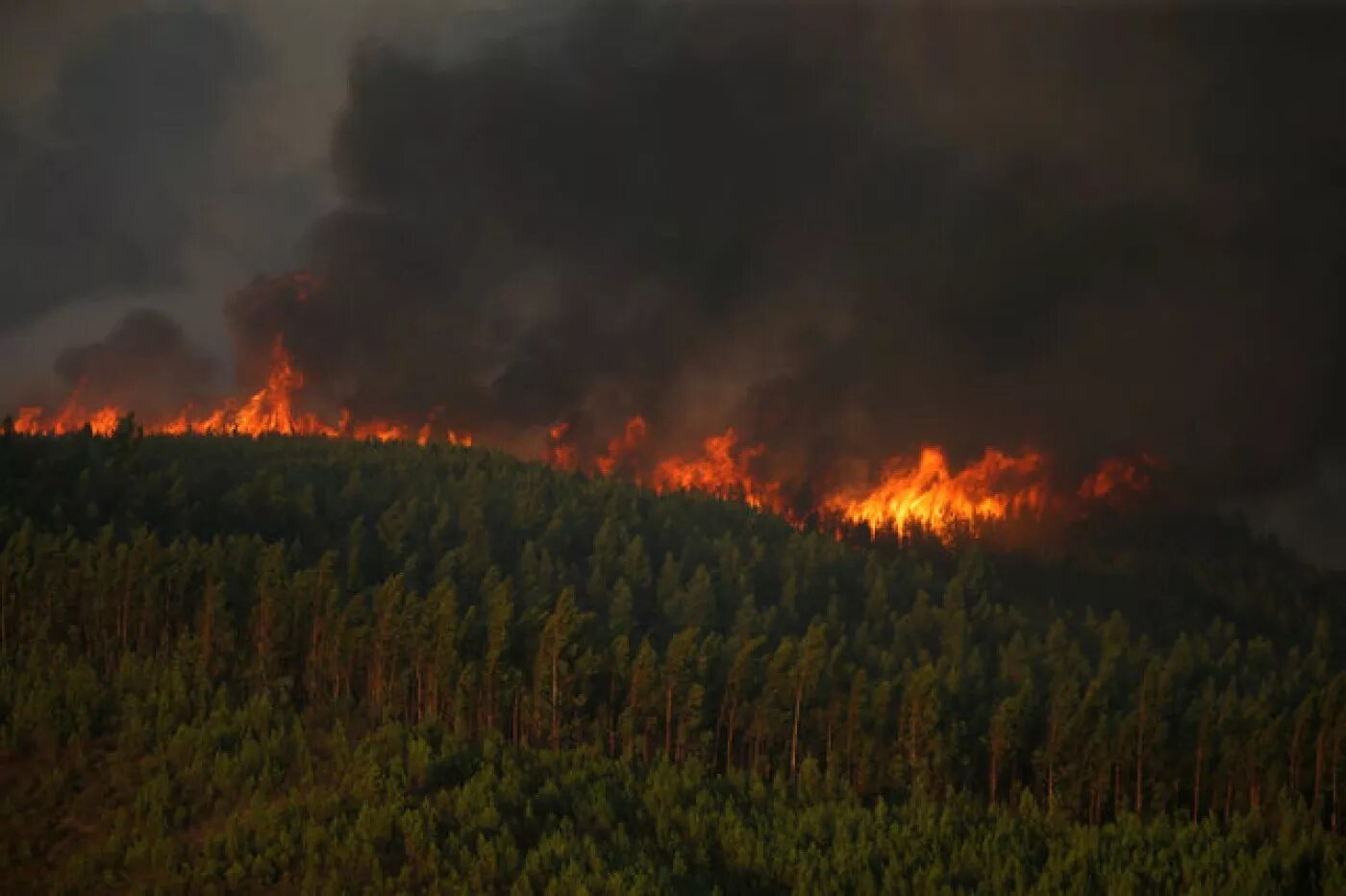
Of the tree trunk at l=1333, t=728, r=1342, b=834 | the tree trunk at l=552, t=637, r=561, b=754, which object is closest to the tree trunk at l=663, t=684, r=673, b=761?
the tree trunk at l=552, t=637, r=561, b=754

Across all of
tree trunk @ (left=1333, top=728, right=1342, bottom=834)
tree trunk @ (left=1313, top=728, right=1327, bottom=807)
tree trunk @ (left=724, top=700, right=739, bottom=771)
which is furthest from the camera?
tree trunk @ (left=1313, top=728, right=1327, bottom=807)

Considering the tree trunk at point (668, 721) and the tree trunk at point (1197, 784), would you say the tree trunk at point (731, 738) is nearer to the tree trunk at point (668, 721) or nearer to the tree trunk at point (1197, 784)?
the tree trunk at point (668, 721)

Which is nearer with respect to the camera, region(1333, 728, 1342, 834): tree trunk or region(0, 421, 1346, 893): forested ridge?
region(0, 421, 1346, 893): forested ridge

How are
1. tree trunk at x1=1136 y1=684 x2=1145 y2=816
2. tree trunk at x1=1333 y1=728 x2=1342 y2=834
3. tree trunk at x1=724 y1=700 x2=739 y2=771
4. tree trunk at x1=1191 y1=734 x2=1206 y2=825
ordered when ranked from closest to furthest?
tree trunk at x1=1136 y1=684 x2=1145 y2=816
tree trunk at x1=1333 y1=728 x2=1342 y2=834
tree trunk at x1=724 y1=700 x2=739 y2=771
tree trunk at x1=1191 y1=734 x2=1206 y2=825

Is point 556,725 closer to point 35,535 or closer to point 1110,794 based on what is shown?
point 1110,794

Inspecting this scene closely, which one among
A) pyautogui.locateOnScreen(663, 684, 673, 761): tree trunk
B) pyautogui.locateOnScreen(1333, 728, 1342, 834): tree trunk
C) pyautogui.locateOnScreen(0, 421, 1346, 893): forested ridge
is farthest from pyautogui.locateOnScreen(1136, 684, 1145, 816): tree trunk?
pyautogui.locateOnScreen(663, 684, 673, 761): tree trunk

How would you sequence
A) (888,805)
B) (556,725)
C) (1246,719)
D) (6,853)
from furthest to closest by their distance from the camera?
(1246,719) → (556,725) → (888,805) → (6,853)

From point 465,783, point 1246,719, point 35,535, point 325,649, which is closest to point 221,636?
point 325,649

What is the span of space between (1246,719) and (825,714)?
5322cm

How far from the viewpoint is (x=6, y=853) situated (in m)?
106

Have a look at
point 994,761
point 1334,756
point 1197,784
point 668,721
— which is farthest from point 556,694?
point 1334,756

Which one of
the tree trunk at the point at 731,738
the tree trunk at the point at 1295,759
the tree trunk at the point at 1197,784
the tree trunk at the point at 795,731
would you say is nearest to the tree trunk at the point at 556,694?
the tree trunk at the point at 731,738

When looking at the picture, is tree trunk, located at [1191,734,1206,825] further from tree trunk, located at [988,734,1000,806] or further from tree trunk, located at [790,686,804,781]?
tree trunk, located at [790,686,804,781]

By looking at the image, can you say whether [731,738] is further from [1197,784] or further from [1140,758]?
[1197,784]
